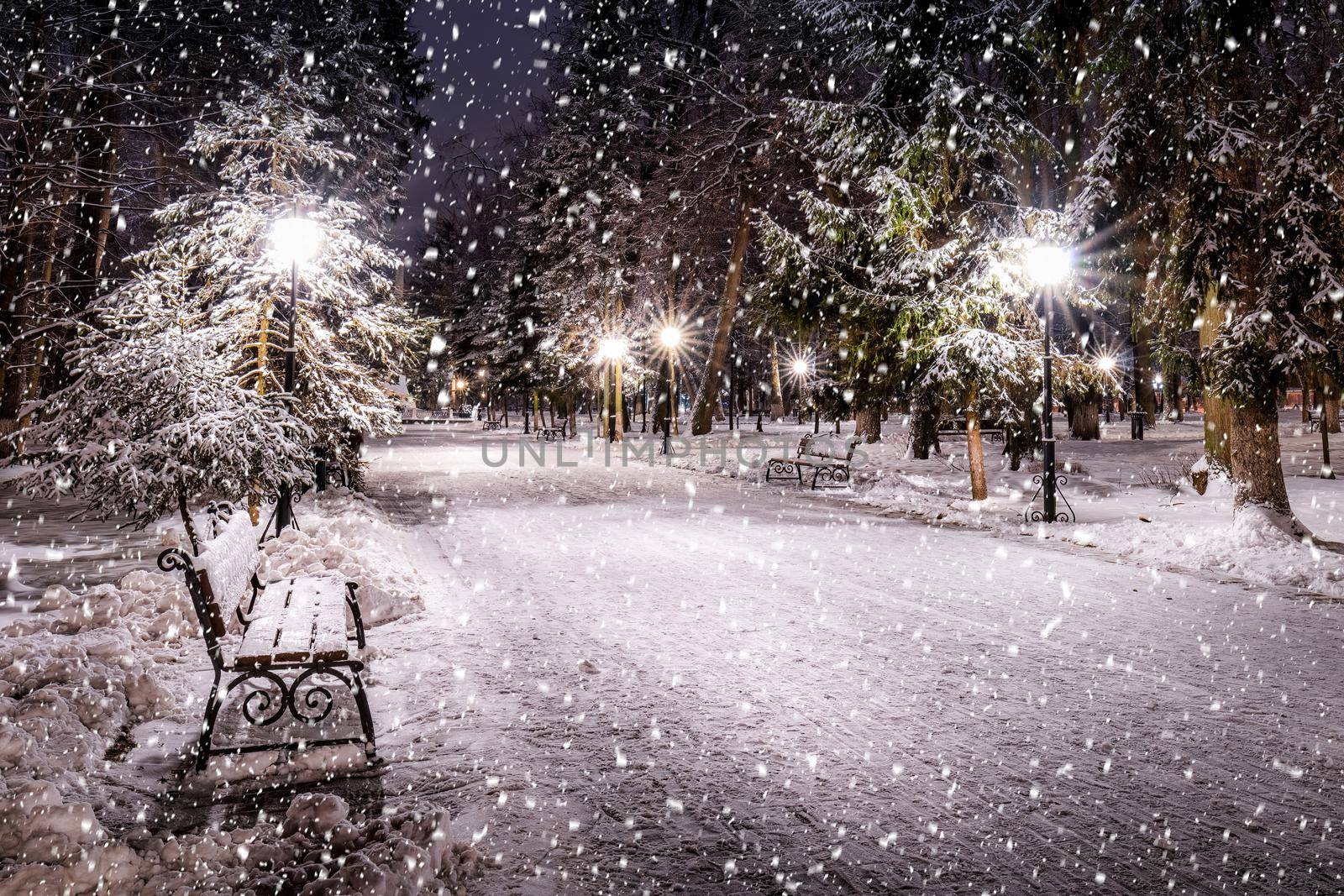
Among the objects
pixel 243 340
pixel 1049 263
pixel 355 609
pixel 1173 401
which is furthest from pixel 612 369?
pixel 1173 401

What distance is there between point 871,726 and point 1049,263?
32.9 ft

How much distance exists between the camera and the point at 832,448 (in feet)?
64.7

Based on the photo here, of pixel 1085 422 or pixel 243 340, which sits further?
pixel 1085 422

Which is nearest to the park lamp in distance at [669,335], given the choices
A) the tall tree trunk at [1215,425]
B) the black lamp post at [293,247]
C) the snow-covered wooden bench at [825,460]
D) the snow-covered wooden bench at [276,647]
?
the snow-covered wooden bench at [825,460]

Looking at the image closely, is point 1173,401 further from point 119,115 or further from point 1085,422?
point 119,115

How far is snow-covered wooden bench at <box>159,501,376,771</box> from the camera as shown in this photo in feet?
14.2

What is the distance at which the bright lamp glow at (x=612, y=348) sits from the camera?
36.0 m

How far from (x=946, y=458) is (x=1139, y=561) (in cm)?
1532

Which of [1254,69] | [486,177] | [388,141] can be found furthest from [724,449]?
[486,177]

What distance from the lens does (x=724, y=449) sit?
97.9 feet

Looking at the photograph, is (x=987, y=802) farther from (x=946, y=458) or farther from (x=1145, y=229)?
(x=946, y=458)

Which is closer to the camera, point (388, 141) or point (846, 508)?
point (846, 508)

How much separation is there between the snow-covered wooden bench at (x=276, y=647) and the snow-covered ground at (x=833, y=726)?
1.14 ft

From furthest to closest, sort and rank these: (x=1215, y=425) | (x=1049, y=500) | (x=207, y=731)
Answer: (x=1215, y=425) → (x=1049, y=500) → (x=207, y=731)
